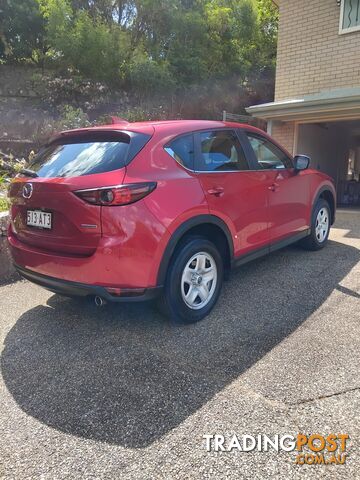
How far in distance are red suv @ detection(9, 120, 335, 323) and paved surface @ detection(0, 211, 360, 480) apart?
1.43 ft

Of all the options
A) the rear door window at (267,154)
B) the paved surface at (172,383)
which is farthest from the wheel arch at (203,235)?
the rear door window at (267,154)

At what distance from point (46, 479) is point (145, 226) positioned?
5.12ft

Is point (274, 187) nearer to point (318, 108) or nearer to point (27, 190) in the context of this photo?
point (27, 190)

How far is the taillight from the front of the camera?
2.59 metres

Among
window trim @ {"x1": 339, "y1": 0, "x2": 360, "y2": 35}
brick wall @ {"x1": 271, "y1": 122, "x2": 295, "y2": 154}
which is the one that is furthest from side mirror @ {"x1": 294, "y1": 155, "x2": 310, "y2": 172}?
window trim @ {"x1": 339, "y1": 0, "x2": 360, "y2": 35}

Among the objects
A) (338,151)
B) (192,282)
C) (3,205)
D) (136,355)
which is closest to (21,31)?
(338,151)

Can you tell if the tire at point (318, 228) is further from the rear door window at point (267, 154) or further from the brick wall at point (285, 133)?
the brick wall at point (285, 133)

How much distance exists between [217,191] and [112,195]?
41.7 inches

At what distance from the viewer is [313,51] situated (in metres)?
8.64

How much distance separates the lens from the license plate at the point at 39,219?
286 cm

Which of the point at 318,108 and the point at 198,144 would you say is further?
the point at 318,108

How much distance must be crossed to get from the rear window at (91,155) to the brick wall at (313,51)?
279 inches

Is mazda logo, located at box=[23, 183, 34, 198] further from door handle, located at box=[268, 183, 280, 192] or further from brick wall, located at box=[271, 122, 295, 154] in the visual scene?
brick wall, located at box=[271, 122, 295, 154]

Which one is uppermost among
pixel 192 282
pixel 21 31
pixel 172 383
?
pixel 21 31
